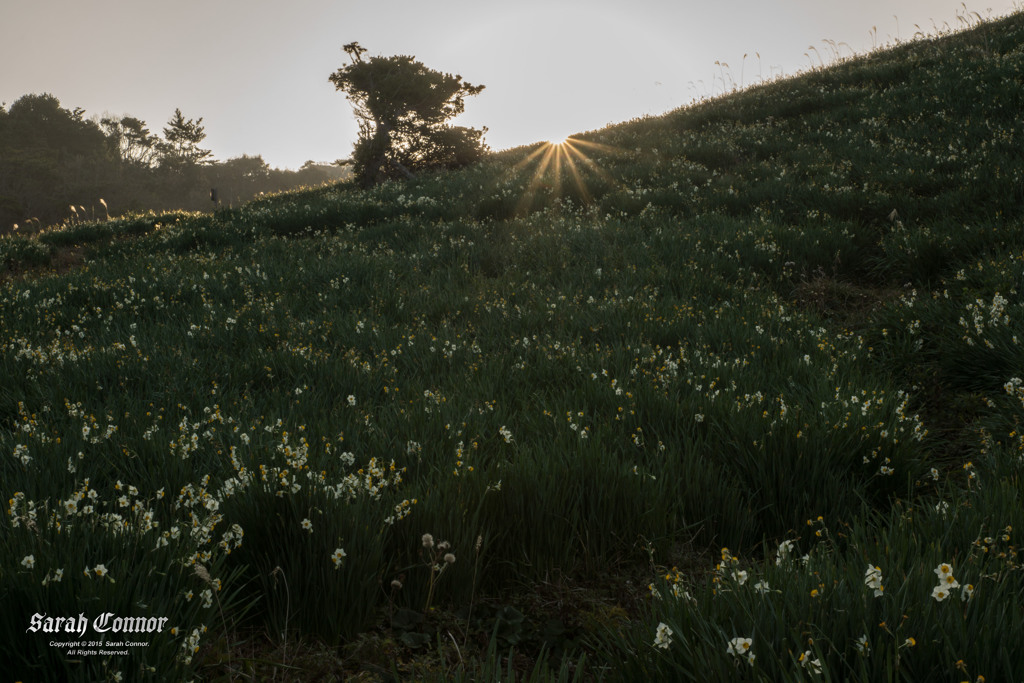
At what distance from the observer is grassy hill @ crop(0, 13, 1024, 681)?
5.87 feet

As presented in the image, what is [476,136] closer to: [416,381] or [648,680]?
[416,381]

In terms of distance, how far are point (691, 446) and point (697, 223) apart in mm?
6230

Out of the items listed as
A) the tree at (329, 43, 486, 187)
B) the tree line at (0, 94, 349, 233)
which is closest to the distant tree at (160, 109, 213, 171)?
the tree line at (0, 94, 349, 233)

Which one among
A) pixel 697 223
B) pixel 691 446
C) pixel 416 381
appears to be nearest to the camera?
pixel 691 446

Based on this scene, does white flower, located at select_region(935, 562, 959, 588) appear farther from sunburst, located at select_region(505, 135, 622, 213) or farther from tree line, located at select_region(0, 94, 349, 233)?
tree line, located at select_region(0, 94, 349, 233)

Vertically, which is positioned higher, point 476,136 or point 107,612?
point 476,136

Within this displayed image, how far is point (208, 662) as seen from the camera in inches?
75.9

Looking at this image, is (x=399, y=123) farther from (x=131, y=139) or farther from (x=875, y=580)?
(x=131, y=139)

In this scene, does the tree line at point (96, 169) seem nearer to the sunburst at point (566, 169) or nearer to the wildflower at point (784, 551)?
the sunburst at point (566, 169)

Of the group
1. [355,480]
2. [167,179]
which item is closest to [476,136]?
[355,480]

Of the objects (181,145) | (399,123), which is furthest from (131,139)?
(399,123)

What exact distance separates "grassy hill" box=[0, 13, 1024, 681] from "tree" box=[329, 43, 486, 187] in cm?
1224

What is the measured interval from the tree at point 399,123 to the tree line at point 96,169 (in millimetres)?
25495

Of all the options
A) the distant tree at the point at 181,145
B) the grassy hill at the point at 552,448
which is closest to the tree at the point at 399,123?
the grassy hill at the point at 552,448
